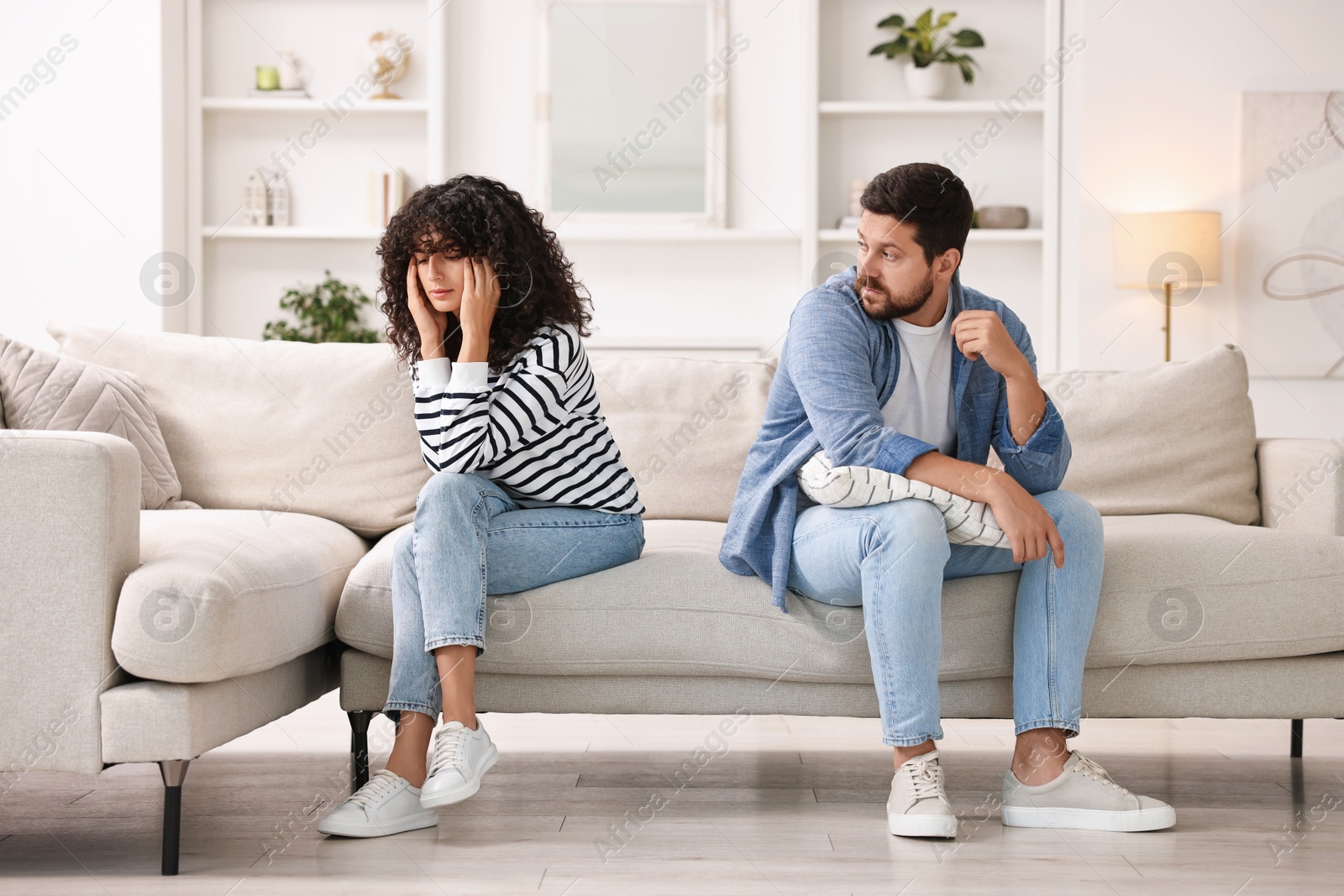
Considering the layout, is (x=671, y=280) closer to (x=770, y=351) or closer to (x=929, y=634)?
(x=770, y=351)

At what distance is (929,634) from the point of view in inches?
65.4

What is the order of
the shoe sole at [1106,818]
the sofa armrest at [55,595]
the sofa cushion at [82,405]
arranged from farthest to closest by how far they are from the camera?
1. the sofa cushion at [82,405]
2. the shoe sole at [1106,818]
3. the sofa armrest at [55,595]

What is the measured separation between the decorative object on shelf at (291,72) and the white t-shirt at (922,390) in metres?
3.20

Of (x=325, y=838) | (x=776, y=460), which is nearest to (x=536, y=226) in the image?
(x=776, y=460)

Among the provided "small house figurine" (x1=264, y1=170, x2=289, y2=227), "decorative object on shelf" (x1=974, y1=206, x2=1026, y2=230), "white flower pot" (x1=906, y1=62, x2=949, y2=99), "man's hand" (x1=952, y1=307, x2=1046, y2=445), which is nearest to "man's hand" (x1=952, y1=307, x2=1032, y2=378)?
"man's hand" (x1=952, y1=307, x2=1046, y2=445)

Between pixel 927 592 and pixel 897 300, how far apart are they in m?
0.47

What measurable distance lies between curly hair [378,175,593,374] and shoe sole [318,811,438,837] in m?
0.67

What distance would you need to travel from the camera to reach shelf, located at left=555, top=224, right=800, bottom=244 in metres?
4.27

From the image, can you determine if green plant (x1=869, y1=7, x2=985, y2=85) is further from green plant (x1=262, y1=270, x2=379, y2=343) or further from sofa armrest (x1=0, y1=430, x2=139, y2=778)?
sofa armrest (x1=0, y1=430, x2=139, y2=778)

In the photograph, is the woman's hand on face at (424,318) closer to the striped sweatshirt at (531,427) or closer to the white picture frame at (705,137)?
the striped sweatshirt at (531,427)

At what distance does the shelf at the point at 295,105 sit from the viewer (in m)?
4.27

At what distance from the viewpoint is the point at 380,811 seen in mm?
1655

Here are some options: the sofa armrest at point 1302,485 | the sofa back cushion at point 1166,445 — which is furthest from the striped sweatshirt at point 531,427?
the sofa armrest at point 1302,485

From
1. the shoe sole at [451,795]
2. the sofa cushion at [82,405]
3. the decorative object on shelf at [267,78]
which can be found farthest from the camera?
the decorative object on shelf at [267,78]
